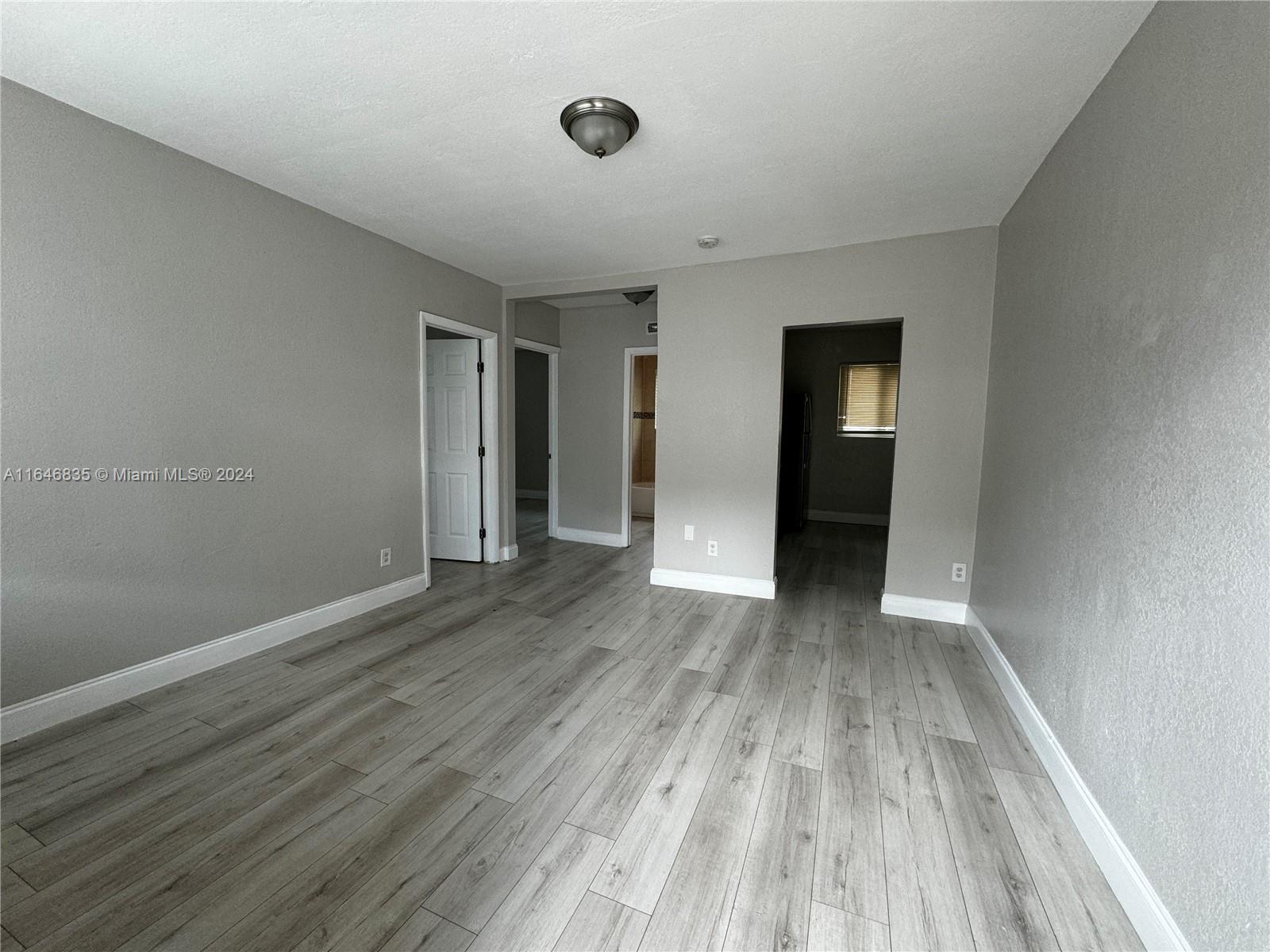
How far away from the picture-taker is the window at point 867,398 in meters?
6.62

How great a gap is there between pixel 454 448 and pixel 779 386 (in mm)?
2996

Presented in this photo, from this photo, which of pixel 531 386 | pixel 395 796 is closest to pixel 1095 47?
pixel 395 796

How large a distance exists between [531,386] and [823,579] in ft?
19.4

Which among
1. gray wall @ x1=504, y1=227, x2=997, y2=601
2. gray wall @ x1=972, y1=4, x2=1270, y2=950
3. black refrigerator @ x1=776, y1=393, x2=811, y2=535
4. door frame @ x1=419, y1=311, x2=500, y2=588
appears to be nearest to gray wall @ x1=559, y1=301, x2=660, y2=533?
gray wall @ x1=504, y1=227, x2=997, y2=601

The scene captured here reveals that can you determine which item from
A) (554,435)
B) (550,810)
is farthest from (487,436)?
(550,810)

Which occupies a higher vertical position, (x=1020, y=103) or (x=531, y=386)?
(x=1020, y=103)

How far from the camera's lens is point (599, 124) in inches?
79.3

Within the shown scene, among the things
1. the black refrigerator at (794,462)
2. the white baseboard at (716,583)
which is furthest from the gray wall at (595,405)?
the black refrigerator at (794,462)

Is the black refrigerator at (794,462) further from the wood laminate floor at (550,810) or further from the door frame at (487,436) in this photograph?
the door frame at (487,436)

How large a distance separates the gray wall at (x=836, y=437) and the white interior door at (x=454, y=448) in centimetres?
411

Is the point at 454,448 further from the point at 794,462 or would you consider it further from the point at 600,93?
the point at 794,462

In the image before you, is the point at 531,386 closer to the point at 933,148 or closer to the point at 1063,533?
the point at 933,148

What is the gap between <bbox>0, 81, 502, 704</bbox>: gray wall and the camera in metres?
2.02

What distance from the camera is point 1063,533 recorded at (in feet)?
6.33
